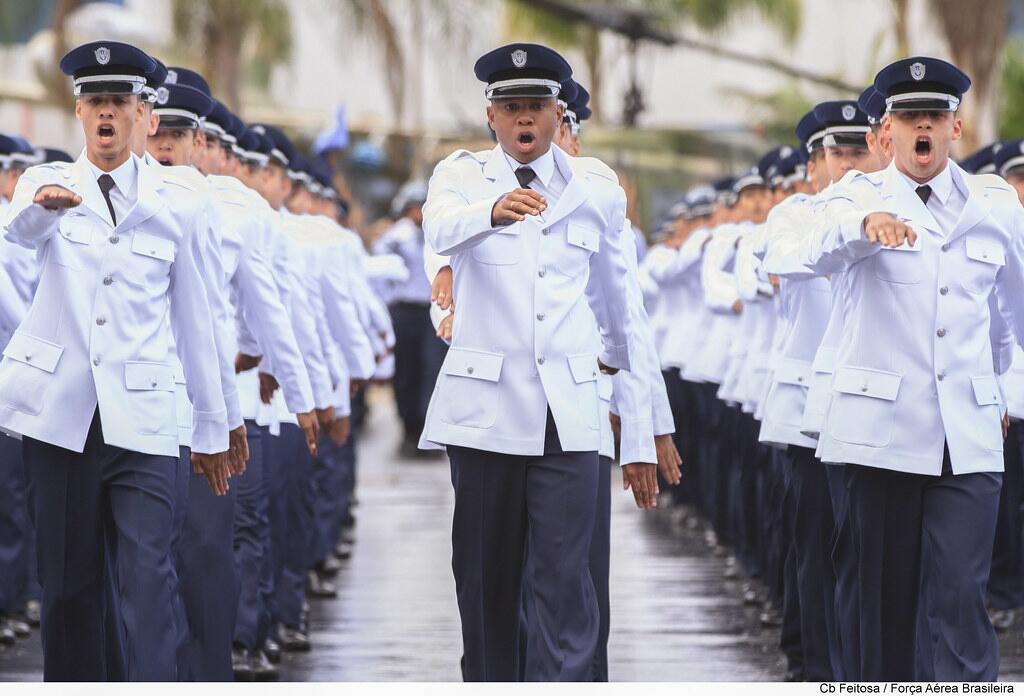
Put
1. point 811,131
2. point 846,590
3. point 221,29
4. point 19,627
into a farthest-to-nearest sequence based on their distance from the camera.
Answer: point 221,29, point 19,627, point 811,131, point 846,590

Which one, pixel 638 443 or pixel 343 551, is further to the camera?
pixel 343 551

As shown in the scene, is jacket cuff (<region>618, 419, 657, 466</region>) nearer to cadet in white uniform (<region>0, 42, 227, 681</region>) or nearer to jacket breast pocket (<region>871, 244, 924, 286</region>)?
jacket breast pocket (<region>871, 244, 924, 286</region>)

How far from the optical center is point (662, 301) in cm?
1633

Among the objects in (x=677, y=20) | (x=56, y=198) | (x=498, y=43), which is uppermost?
Result: (x=677, y=20)

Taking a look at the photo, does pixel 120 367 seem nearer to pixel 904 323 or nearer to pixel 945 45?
pixel 904 323

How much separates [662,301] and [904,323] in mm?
8905

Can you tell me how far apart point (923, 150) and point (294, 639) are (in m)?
4.60

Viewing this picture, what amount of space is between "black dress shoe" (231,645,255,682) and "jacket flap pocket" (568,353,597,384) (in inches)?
120

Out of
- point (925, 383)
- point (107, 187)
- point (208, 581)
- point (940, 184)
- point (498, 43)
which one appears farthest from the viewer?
point (498, 43)

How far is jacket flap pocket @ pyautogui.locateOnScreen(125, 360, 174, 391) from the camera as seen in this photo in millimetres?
7145

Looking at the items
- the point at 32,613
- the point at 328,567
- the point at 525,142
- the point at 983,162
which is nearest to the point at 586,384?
the point at 525,142

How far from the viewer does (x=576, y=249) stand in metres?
7.32

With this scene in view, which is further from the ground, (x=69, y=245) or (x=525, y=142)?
(x=525, y=142)

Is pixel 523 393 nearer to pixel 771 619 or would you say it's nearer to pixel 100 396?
pixel 100 396
